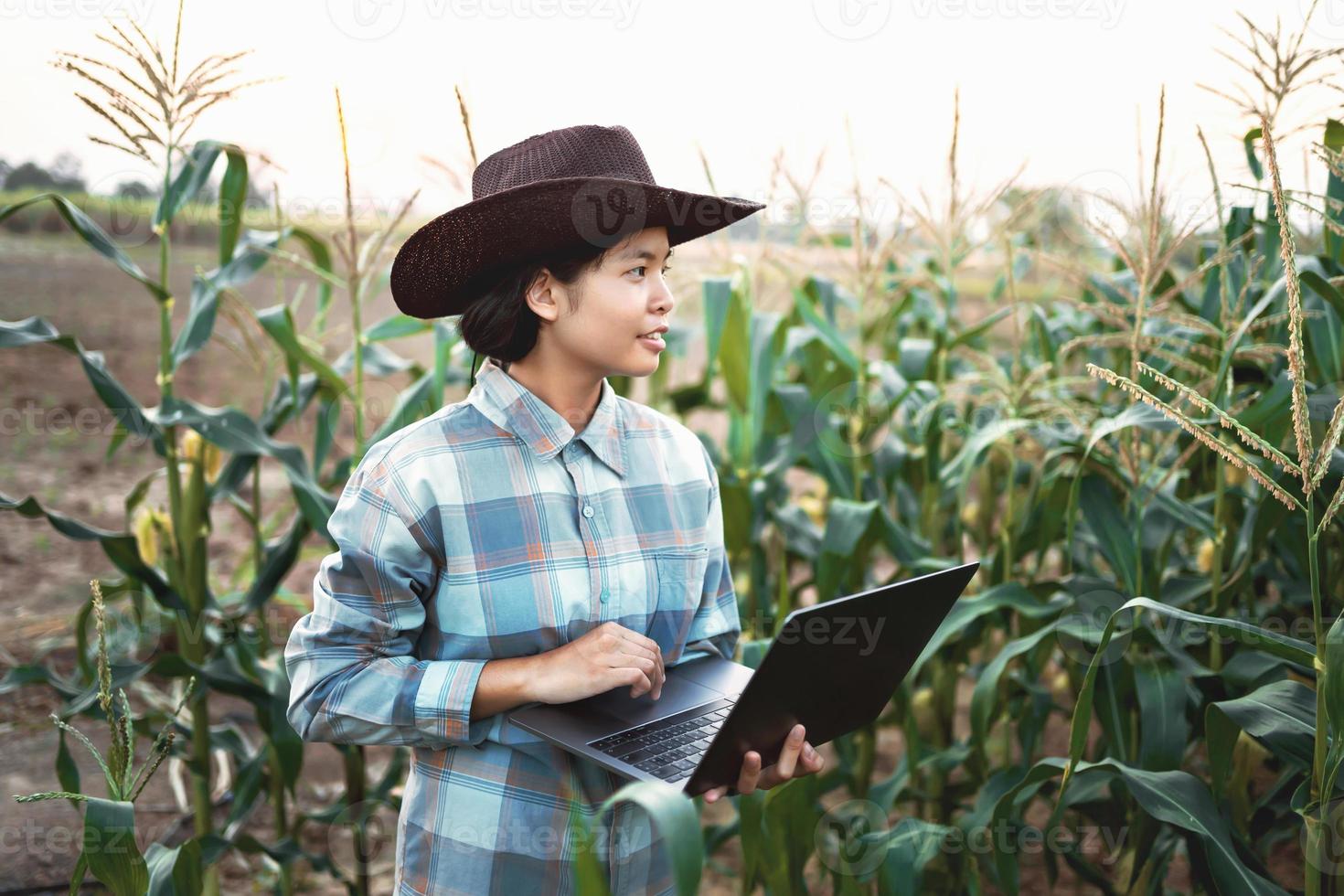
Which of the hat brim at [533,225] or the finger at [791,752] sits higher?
the hat brim at [533,225]

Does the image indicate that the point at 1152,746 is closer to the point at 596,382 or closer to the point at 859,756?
the point at 859,756

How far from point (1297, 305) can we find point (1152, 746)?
2.40 feet

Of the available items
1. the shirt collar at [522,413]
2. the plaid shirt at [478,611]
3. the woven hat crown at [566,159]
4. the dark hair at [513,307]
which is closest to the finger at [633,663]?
the plaid shirt at [478,611]

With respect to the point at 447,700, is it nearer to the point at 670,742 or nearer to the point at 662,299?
the point at 670,742

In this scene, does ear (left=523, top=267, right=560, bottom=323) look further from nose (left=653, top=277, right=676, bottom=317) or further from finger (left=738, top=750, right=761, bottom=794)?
finger (left=738, top=750, right=761, bottom=794)

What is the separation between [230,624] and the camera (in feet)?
6.14

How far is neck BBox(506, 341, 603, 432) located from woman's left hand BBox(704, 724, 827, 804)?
42cm

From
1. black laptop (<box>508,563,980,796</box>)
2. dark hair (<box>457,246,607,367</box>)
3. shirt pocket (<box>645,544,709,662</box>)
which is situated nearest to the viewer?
black laptop (<box>508,563,980,796</box>)

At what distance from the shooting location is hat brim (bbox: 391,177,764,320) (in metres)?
1.07

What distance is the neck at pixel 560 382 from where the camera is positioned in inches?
46.2

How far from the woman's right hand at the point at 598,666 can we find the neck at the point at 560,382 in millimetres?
260

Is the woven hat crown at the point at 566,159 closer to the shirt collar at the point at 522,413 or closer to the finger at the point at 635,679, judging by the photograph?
the shirt collar at the point at 522,413

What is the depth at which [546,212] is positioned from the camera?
3.54ft

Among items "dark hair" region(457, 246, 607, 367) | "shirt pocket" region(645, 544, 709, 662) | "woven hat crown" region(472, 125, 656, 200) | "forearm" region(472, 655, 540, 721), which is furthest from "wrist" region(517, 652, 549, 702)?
"woven hat crown" region(472, 125, 656, 200)
